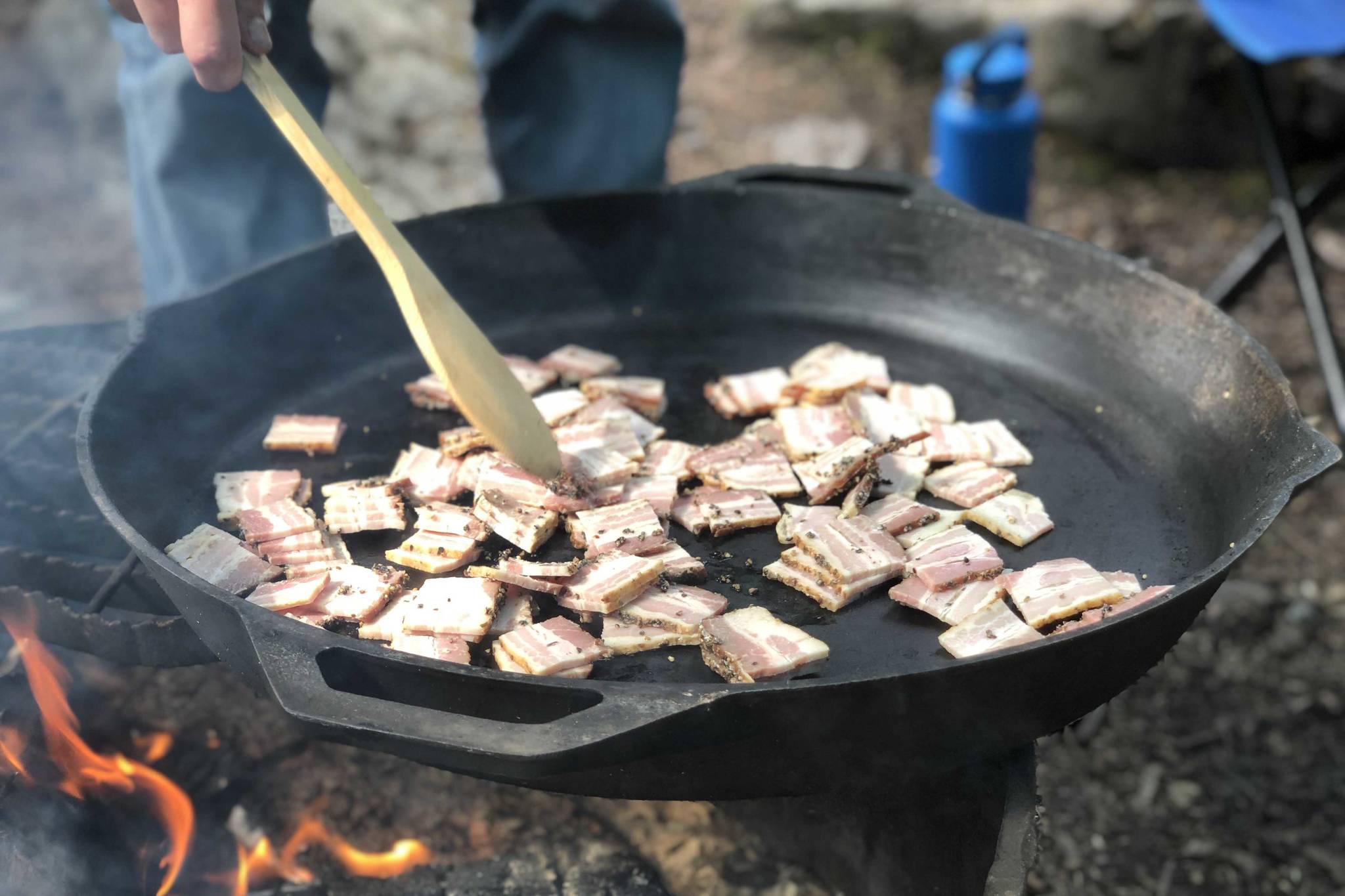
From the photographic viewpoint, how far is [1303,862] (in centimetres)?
271

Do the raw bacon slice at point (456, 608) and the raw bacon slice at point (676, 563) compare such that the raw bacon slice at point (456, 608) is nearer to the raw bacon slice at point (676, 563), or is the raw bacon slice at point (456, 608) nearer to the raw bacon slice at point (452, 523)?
the raw bacon slice at point (452, 523)

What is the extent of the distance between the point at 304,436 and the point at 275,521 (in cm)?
40

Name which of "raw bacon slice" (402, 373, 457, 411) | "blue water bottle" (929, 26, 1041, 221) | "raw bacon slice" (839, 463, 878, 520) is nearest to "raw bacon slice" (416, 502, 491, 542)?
"raw bacon slice" (402, 373, 457, 411)

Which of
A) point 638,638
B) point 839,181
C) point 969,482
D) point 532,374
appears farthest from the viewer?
point 839,181

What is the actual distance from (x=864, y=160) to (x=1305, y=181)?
93.0 inches

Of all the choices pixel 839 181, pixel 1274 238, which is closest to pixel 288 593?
pixel 839 181

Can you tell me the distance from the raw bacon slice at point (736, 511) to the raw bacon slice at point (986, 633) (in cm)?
49

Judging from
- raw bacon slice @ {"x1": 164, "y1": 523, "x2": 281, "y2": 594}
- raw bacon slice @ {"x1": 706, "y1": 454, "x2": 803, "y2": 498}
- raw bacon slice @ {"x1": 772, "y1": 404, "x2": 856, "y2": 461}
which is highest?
raw bacon slice @ {"x1": 164, "y1": 523, "x2": 281, "y2": 594}

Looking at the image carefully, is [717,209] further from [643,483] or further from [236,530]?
[236,530]

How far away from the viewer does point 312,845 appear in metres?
2.32

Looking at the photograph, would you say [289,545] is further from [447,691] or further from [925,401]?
[925,401]

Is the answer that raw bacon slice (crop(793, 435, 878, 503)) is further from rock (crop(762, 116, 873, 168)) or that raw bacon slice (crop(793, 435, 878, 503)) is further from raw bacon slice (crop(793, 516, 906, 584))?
rock (crop(762, 116, 873, 168))

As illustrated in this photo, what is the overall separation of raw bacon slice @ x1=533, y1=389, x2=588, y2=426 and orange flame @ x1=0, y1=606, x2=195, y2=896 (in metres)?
1.19

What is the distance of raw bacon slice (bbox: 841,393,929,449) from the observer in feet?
8.38
